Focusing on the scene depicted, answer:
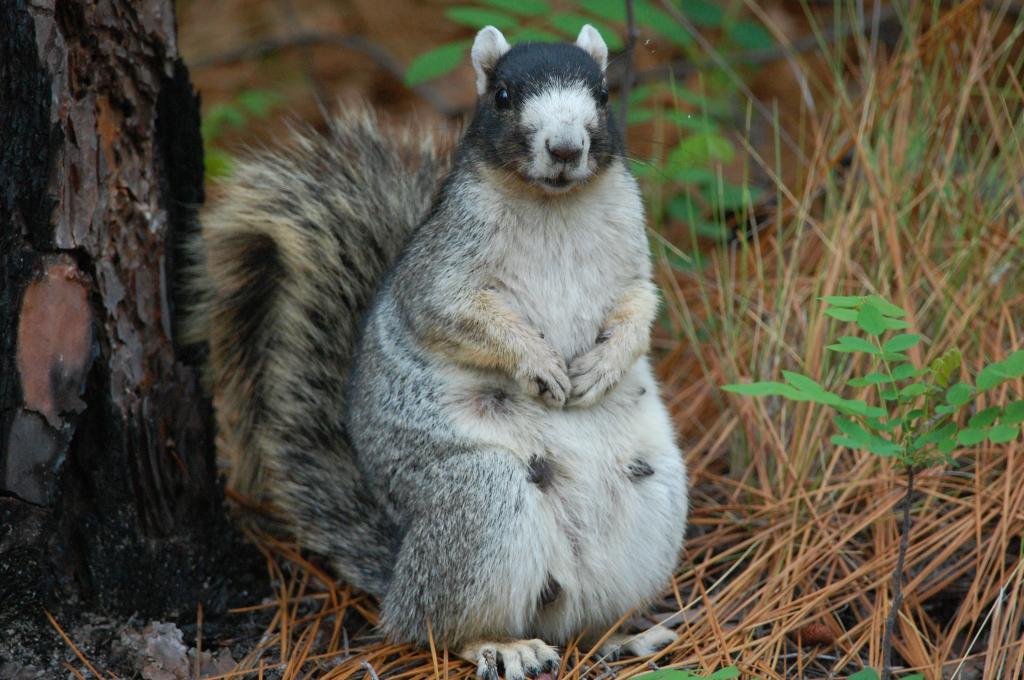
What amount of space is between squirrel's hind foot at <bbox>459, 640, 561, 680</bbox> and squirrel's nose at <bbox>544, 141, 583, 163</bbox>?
41.5 inches

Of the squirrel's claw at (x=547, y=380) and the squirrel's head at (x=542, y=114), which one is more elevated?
the squirrel's head at (x=542, y=114)

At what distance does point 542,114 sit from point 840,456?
4.50 ft

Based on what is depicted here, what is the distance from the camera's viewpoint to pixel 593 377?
2531 mm

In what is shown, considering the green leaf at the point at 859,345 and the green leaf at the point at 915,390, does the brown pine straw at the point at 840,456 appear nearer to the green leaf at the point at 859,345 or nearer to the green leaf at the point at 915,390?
the green leaf at the point at 915,390

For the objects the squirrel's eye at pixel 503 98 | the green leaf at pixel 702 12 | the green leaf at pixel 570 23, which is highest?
the green leaf at pixel 702 12

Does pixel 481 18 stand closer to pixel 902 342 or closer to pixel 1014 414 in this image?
pixel 902 342

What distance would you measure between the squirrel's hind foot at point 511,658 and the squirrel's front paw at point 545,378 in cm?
54

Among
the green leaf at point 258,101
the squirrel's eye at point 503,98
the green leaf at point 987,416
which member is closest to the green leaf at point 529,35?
the squirrel's eye at point 503,98

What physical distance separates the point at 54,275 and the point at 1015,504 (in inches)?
90.0

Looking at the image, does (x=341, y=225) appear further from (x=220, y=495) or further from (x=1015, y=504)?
(x=1015, y=504)

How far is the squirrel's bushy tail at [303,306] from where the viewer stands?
279cm

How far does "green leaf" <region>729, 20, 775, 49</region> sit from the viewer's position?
14.3ft

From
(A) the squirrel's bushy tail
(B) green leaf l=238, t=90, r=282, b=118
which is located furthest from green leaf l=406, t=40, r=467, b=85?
(B) green leaf l=238, t=90, r=282, b=118

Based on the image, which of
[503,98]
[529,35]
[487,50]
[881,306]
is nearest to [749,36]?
[529,35]
